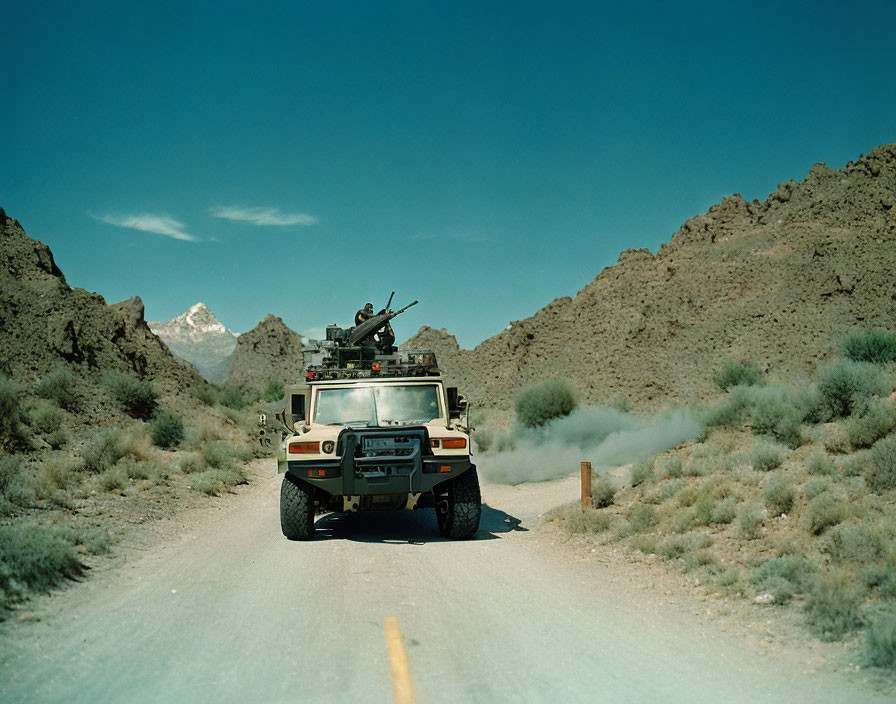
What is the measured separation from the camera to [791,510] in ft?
29.9

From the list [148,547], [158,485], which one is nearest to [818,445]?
[148,547]

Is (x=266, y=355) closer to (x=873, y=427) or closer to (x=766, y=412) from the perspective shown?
(x=766, y=412)

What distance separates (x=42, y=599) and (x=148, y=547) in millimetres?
3587

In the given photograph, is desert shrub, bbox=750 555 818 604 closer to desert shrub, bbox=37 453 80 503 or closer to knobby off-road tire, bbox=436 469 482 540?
knobby off-road tire, bbox=436 469 482 540

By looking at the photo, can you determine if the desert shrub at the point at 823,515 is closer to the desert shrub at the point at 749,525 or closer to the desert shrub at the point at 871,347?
the desert shrub at the point at 749,525

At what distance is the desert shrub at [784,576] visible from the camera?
6707mm

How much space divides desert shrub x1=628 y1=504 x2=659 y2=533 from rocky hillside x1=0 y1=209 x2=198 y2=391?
23.2 metres

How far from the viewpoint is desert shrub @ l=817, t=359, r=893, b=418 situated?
45.6 feet

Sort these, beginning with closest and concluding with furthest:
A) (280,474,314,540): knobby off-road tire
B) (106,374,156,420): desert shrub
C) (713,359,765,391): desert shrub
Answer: (280,474,314,540): knobby off-road tire → (106,374,156,420): desert shrub → (713,359,765,391): desert shrub

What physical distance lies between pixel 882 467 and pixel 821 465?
1101 mm

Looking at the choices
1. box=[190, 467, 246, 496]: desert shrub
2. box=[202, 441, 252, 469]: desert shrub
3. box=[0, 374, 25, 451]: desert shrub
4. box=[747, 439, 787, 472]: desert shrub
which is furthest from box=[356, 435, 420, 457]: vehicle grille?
box=[0, 374, 25, 451]: desert shrub

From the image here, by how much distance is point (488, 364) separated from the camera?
56.0m

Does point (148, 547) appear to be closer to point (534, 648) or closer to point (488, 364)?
point (534, 648)

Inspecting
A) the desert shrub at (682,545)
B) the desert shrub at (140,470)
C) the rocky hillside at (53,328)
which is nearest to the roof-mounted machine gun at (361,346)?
the desert shrub at (140,470)
